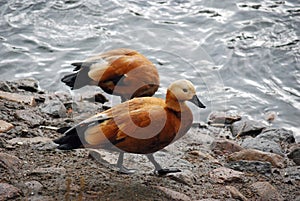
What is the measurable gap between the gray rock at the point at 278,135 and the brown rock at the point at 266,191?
5.65 ft

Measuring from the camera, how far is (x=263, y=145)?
21.7 ft

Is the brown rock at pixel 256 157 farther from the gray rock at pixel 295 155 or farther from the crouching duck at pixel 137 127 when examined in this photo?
the crouching duck at pixel 137 127

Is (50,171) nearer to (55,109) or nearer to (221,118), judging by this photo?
(55,109)

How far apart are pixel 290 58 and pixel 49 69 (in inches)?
152

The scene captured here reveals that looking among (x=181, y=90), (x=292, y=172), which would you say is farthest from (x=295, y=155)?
(x=181, y=90)

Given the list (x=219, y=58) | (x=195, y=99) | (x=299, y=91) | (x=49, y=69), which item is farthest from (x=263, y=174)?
(x=49, y=69)

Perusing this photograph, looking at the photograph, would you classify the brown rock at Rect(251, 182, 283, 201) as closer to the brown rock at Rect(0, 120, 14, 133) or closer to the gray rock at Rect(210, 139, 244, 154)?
the gray rock at Rect(210, 139, 244, 154)

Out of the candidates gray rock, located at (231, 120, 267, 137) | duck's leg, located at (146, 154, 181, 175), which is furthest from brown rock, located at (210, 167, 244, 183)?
gray rock, located at (231, 120, 267, 137)

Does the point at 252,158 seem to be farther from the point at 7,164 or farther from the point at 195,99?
the point at 7,164

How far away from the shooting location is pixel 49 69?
29.5ft

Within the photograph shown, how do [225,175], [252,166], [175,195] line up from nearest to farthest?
[175,195] < [225,175] < [252,166]

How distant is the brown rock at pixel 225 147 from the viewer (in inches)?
256

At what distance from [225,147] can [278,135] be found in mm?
935

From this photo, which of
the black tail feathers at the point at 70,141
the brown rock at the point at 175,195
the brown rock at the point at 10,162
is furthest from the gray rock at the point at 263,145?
the brown rock at the point at 10,162
